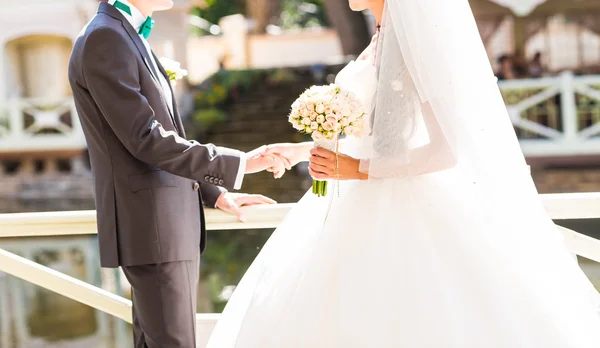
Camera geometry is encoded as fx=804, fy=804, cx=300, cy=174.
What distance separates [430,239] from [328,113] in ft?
1.39

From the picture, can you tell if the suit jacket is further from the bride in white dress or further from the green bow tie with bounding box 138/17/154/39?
the bride in white dress

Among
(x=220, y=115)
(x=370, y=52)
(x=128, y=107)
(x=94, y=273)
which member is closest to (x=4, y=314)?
(x=94, y=273)

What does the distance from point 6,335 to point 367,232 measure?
4848mm

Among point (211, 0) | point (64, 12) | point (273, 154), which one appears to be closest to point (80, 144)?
point (64, 12)

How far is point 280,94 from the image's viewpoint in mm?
16109

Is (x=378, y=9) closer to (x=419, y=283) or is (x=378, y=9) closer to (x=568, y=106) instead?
(x=419, y=283)

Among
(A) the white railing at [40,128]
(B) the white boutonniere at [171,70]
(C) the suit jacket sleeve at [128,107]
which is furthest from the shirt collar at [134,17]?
(A) the white railing at [40,128]

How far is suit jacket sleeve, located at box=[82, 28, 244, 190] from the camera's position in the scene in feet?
7.15

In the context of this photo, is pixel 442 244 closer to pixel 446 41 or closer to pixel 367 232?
pixel 367 232

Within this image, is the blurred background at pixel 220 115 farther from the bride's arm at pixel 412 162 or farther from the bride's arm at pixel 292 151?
the bride's arm at pixel 412 162

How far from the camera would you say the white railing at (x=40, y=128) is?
14.7 metres

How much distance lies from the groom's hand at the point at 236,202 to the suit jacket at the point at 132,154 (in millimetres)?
278

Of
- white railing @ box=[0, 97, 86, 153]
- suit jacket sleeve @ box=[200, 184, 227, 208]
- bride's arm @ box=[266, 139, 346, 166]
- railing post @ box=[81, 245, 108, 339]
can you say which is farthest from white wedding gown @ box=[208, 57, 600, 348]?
white railing @ box=[0, 97, 86, 153]

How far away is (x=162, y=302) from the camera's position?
2.26m
